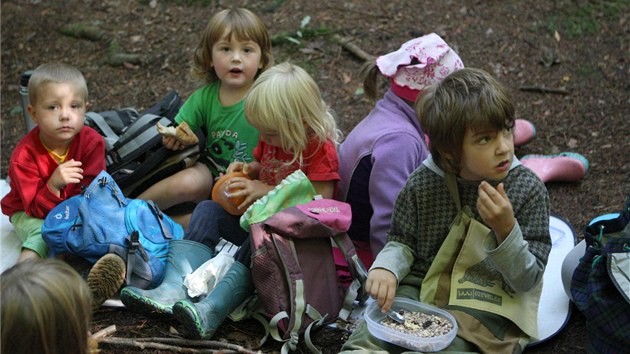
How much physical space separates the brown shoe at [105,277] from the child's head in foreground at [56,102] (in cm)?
82

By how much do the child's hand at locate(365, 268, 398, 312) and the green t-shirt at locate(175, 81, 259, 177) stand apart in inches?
55.0

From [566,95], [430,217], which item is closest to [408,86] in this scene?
[430,217]

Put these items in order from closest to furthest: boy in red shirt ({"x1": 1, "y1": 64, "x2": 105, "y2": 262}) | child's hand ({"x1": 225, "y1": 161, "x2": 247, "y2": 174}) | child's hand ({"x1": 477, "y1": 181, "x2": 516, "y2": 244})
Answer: child's hand ({"x1": 477, "y1": 181, "x2": 516, "y2": 244}) → boy in red shirt ({"x1": 1, "y1": 64, "x2": 105, "y2": 262}) → child's hand ({"x1": 225, "y1": 161, "x2": 247, "y2": 174})

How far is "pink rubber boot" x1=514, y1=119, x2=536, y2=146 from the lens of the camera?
16.7 feet

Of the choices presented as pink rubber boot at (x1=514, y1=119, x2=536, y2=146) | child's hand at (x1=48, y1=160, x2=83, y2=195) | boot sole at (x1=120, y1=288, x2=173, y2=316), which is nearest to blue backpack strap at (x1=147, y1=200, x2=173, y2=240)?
child's hand at (x1=48, y1=160, x2=83, y2=195)

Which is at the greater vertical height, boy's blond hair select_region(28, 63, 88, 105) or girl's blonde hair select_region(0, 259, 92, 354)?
boy's blond hair select_region(28, 63, 88, 105)

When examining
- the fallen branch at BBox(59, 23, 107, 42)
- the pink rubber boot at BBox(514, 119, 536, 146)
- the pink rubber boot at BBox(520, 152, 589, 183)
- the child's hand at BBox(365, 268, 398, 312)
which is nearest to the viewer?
the child's hand at BBox(365, 268, 398, 312)

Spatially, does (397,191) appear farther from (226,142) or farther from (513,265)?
(226,142)

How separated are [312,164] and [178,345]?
1092 mm

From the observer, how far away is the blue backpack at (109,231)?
3.71m

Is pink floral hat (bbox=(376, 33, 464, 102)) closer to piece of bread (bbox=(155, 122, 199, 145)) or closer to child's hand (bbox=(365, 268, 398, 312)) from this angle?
child's hand (bbox=(365, 268, 398, 312))

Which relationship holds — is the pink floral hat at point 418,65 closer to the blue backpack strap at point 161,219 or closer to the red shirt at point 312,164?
the red shirt at point 312,164

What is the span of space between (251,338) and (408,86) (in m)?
1.42

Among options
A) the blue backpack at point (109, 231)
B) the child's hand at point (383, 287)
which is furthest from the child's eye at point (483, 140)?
the blue backpack at point (109, 231)
